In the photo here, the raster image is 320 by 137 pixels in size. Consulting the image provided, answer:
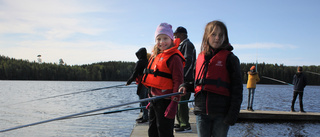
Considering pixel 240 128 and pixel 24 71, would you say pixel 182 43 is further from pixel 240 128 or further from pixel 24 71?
pixel 24 71

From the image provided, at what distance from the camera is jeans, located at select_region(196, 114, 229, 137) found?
8.80 ft

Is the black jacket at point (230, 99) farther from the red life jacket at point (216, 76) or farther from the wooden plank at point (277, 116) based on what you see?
the wooden plank at point (277, 116)

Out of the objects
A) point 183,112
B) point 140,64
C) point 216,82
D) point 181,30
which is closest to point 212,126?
point 216,82

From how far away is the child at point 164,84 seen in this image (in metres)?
3.36

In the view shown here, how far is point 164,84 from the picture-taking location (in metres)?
3.40

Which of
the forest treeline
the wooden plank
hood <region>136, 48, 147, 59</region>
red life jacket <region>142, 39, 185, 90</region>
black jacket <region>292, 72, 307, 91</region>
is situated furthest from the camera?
the forest treeline

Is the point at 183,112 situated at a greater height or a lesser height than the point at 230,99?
lesser

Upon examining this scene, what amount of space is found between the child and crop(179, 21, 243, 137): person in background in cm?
54

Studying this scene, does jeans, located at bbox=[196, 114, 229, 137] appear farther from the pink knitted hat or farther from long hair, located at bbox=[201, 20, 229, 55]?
the pink knitted hat

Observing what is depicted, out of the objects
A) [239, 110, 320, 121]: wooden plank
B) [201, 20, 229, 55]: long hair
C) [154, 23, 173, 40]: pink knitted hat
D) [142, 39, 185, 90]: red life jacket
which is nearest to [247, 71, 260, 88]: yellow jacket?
[239, 110, 320, 121]: wooden plank

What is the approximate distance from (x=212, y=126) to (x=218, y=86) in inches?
16.8

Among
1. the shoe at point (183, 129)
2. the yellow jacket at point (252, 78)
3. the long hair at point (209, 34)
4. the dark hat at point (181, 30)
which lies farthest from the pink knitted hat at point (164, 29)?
the yellow jacket at point (252, 78)

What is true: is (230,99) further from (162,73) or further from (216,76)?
(162,73)

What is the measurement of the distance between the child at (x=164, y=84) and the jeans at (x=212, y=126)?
55cm
